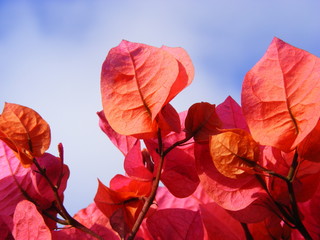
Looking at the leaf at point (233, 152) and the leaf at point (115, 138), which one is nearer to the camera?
the leaf at point (233, 152)

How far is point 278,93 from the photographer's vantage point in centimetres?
30

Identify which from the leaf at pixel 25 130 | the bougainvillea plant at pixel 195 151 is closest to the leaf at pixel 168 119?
the bougainvillea plant at pixel 195 151

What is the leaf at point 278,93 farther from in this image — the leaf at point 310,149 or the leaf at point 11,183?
the leaf at point 11,183

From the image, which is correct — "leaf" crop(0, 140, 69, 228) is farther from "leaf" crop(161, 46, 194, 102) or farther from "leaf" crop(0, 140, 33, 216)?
"leaf" crop(161, 46, 194, 102)

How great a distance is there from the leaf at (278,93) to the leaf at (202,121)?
1.3 inches

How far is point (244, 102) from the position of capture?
301 millimetres

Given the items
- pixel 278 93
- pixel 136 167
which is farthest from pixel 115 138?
pixel 278 93

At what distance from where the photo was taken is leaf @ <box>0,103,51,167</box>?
0.34 meters

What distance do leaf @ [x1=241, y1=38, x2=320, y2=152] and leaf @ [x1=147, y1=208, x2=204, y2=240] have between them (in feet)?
0.34

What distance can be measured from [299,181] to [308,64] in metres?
0.09

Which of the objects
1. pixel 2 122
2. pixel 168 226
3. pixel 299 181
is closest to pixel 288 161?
pixel 299 181

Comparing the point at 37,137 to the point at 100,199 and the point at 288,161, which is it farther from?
the point at 288,161

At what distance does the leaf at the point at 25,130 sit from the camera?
1.11ft

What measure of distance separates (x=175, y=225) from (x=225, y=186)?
0.07 meters
